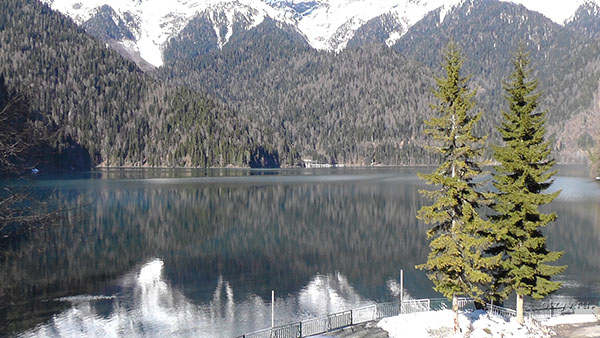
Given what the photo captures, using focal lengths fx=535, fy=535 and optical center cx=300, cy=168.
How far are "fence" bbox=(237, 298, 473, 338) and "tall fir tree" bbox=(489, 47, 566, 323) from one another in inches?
277

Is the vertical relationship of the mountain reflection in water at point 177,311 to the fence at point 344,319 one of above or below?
below

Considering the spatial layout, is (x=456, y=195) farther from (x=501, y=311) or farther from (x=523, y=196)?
(x=501, y=311)

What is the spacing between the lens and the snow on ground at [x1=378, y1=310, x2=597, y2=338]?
119 ft

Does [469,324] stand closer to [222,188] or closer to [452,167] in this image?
[452,167]

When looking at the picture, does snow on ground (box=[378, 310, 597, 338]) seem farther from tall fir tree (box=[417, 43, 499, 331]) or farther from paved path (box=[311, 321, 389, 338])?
tall fir tree (box=[417, 43, 499, 331])

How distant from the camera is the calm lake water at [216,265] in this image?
47875 millimetres

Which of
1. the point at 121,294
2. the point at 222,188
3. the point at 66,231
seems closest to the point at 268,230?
the point at 66,231

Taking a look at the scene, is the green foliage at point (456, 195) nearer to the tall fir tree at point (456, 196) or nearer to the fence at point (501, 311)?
the tall fir tree at point (456, 196)

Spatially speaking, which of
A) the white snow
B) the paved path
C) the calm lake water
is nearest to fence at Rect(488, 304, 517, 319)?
the white snow

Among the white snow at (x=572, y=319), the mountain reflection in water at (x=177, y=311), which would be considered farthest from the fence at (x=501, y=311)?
the mountain reflection in water at (x=177, y=311)

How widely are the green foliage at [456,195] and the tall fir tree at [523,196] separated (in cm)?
287

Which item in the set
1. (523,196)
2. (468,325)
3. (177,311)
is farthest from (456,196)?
(177,311)

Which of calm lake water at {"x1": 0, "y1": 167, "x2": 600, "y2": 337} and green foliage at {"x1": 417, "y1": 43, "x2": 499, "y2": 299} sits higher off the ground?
green foliage at {"x1": 417, "y1": 43, "x2": 499, "y2": 299}

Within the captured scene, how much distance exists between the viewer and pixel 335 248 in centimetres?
8044
